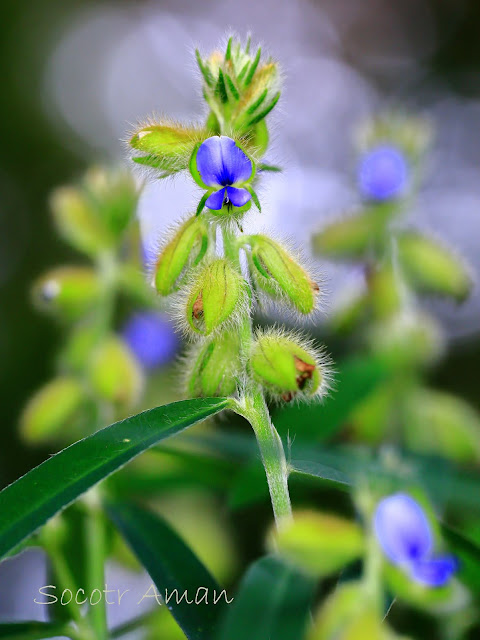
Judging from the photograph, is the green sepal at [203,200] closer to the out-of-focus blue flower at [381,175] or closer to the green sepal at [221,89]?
the green sepal at [221,89]

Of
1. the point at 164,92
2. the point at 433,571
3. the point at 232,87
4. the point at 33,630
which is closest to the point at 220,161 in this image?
the point at 232,87

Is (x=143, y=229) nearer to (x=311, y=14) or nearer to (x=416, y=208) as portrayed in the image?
(x=416, y=208)

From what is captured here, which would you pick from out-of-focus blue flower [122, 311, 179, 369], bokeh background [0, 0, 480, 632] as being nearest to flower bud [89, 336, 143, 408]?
out-of-focus blue flower [122, 311, 179, 369]

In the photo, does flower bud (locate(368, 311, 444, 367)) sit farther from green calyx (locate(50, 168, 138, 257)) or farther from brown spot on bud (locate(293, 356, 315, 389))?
brown spot on bud (locate(293, 356, 315, 389))

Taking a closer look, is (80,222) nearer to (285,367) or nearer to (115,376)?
(115,376)

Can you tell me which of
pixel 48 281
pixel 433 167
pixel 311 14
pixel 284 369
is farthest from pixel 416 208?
pixel 311 14
